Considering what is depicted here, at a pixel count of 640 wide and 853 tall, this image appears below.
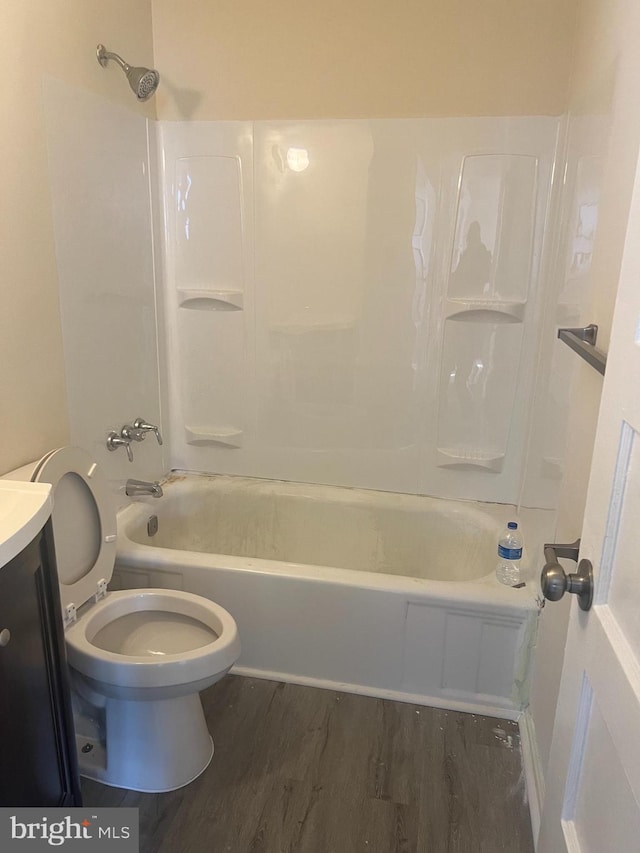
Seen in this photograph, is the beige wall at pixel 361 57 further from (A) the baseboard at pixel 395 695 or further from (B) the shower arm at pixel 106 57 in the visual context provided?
(A) the baseboard at pixel 395 695

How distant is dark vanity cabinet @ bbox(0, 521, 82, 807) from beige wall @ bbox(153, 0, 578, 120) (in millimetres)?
1875

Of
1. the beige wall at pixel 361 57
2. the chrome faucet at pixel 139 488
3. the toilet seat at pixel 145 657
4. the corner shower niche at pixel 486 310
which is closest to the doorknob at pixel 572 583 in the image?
the toilet seat at pixel 145 657

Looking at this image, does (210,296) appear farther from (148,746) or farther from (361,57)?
(148,746)

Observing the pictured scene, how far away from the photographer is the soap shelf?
1.27 m

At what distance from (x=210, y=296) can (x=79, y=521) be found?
1.17 meters

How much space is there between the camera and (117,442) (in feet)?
7.56

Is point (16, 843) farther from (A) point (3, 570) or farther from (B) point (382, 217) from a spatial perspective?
(B) point (382, 217)

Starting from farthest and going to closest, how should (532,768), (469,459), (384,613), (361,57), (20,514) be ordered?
(469,459) → (361,57) → (384,613) → (532,768) → (20,514)

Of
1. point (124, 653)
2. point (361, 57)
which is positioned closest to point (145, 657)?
point (124, 653)

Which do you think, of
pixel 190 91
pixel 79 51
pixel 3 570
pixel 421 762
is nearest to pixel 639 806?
pixel 3 570

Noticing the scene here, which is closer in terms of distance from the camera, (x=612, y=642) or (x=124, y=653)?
(x=612, y=642)

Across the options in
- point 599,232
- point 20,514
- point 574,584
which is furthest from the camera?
point 599,232

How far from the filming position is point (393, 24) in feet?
7.34

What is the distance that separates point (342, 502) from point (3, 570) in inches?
64.4
